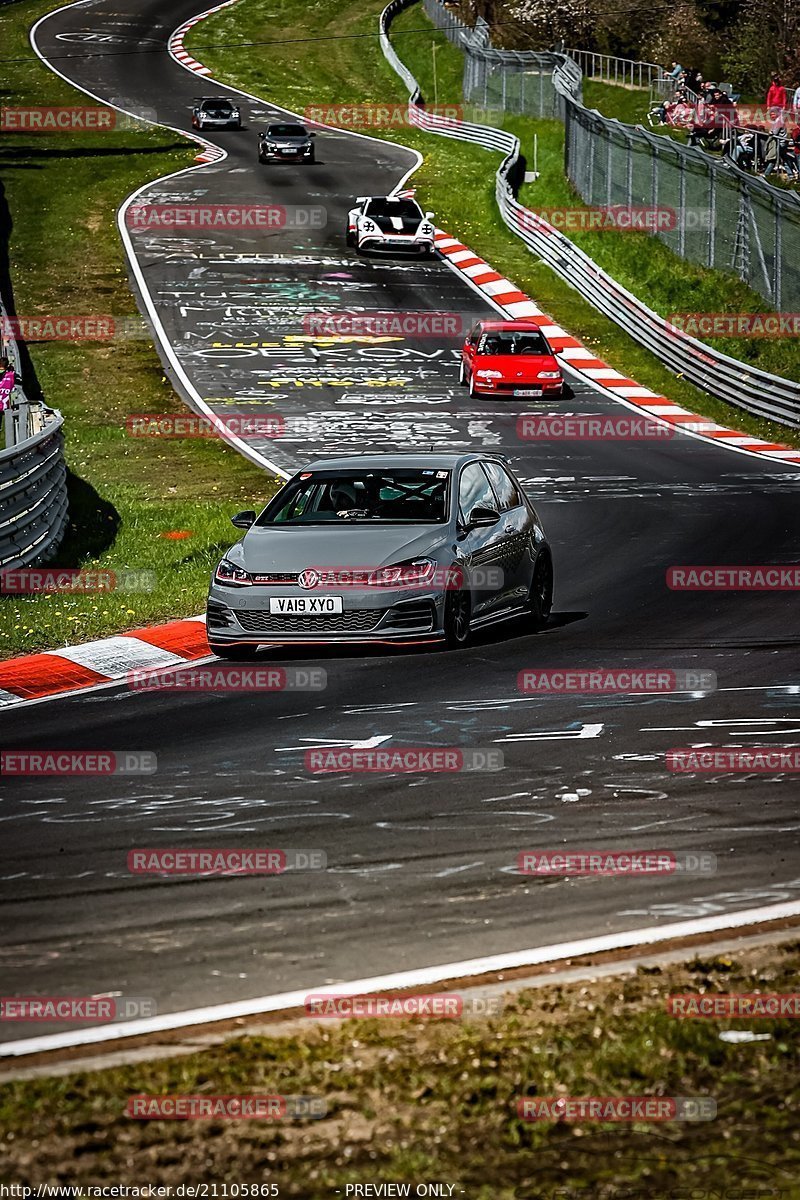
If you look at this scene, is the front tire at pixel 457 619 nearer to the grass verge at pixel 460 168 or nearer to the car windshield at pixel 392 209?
the grass verge at pixel 460 168

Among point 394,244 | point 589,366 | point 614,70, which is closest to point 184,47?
point 614,70

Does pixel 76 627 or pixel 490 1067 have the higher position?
pixel 490 1067

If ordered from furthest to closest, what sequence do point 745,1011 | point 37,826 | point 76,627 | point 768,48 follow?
point 768,48 → point 76,627 → point 37,826 → point 745,1011

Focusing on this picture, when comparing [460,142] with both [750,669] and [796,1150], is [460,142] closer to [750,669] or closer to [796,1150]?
[750,669]

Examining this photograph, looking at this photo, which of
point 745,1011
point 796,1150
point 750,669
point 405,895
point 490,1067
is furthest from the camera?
point 750,669

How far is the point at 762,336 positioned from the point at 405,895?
93.5ft

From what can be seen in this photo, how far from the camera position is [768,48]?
56438 millimetres

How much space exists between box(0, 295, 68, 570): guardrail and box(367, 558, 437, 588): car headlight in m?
4.34

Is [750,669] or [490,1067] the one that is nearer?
[490,1067]

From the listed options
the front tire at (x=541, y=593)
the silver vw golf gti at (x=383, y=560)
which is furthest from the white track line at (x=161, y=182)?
the silver vw golf gti at (x=383, y=560)

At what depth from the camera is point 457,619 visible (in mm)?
13328

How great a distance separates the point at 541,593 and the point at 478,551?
1.18 meters

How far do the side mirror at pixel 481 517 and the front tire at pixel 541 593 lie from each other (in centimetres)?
75

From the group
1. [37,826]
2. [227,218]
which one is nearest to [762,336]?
[227,218]
